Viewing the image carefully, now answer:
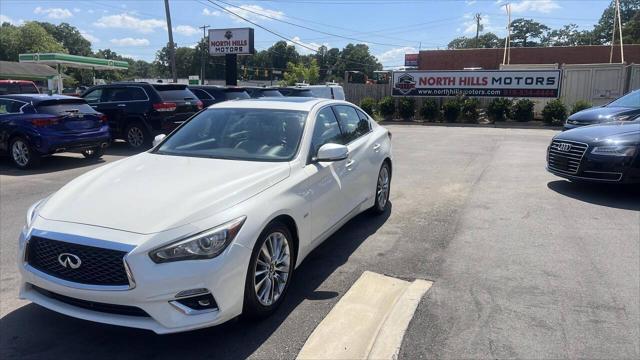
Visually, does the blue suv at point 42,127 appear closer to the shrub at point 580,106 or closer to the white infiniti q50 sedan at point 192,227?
the white infiniti q50 sedan at point 192,227

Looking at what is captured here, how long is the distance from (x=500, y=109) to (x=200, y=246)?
72.4 ft

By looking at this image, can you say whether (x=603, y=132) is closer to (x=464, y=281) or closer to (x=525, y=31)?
(x=464, y=281)

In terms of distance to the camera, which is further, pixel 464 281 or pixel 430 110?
pixel 430 110

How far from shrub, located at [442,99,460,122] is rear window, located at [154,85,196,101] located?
13.9 m

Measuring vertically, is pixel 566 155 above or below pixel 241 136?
below

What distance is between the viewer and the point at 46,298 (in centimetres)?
327

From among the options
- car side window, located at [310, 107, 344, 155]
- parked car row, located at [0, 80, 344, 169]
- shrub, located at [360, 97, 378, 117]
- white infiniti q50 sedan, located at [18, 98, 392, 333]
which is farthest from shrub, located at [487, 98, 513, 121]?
white infiniti q50 sedan, located at [18, 98, 392, 333]

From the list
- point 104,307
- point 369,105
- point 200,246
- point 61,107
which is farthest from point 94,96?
point 369,105

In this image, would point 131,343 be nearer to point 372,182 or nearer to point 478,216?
point 372,182

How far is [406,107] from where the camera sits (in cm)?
2461

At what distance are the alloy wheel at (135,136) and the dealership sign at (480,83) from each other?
633 inches

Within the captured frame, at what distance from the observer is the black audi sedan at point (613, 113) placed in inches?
378

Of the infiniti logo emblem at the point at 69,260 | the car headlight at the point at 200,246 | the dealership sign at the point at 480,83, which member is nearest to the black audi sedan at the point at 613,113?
the car headlight at the point at 200,246

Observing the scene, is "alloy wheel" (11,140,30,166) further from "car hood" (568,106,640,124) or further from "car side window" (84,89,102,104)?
"car hood" (568,106,640,124)
